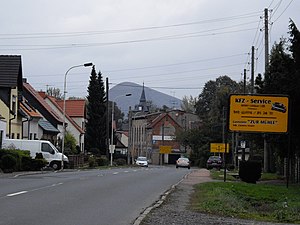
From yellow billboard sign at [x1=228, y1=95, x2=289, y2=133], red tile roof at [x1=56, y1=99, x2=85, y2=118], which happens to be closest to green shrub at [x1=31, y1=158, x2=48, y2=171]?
yellow billboard sign at [x1=228, y1=95, x2=289, y2=133]

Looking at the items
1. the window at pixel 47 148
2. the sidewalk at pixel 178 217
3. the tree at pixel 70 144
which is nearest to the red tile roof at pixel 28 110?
the tree at pixel 70 144

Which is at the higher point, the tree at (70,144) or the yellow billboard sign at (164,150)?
the tree at (70,144)

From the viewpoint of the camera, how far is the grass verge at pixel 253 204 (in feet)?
56.9

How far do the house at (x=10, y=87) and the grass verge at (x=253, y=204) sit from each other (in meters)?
25.9

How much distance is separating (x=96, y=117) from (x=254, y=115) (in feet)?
192

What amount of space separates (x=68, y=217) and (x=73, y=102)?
78637 mm

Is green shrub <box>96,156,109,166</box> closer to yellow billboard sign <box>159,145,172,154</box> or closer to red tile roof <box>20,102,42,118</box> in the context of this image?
red tile roof <box>20,102,42,118</box>

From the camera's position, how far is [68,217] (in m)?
14.7

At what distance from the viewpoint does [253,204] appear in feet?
75.6

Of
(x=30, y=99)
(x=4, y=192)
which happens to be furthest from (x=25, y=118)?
(x=4, y=192)

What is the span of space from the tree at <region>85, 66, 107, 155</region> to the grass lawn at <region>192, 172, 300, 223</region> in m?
61.4

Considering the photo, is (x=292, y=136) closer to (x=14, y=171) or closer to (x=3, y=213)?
(x=14, y=171)

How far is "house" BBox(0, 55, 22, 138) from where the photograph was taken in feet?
163

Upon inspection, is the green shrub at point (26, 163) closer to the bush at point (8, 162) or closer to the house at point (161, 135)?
the bush at point (8, 162)
